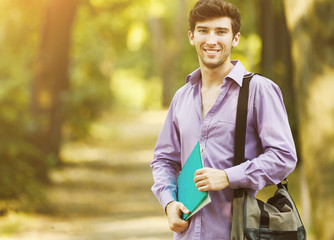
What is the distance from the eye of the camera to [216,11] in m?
3.16

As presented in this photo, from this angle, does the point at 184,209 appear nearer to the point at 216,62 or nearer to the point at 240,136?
the point at 240,136

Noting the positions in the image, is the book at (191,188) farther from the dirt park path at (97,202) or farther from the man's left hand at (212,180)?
the dirt park path at (97,202)

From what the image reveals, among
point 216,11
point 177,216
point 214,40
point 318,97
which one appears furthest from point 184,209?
point 318,97

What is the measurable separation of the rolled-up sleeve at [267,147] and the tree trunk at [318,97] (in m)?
3.97

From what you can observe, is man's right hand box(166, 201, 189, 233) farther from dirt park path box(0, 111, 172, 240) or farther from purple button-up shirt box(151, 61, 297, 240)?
dirt park path box(0, 111, 172, 240)

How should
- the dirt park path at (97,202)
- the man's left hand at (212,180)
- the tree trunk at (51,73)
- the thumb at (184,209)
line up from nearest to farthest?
the man's left hand at (212,180) → the thumb at (184,209) → the dirt park path at (97,202) → the tree trunk at (51,73)

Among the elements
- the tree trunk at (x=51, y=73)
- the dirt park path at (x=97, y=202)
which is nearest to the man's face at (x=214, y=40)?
the dirt park path at (x=97, y=202)

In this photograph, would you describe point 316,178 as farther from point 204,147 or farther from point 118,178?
point 118,178

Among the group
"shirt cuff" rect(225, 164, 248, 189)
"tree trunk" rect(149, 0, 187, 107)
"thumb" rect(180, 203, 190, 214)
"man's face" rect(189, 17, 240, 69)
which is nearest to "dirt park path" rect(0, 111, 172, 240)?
"thumb" rect(180, 203, 190, 214)

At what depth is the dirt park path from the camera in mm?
10688

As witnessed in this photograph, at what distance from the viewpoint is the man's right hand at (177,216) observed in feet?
10.4

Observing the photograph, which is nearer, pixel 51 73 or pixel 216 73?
pixel 216 73

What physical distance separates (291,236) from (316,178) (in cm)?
409

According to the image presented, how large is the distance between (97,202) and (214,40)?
1158 centimetres
